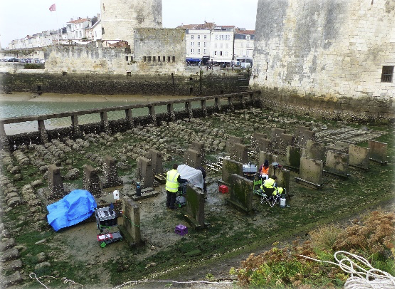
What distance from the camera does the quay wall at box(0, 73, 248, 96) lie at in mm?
33969

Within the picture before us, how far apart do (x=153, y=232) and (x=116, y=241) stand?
87 centimetres

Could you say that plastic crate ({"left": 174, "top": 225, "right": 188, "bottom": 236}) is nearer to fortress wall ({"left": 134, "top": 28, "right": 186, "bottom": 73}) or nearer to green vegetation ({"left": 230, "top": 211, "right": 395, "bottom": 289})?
green vegetation ({"left": 230, "top": 211, "right": 395, "bottom": 289})

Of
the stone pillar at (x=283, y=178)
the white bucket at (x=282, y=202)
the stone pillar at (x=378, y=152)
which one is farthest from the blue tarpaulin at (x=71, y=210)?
the stone pillar at (x=378, y=152)

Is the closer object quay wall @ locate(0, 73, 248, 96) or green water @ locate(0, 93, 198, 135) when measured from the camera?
green water @ locate(0, 93, 198, 135)

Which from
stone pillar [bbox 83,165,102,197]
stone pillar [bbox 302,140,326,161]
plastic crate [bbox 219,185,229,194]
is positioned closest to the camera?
stone pillar [bbox 83,165,102,197]

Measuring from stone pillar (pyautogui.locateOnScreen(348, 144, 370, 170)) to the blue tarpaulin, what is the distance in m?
8.86

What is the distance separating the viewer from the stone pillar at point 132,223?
6.77 metres

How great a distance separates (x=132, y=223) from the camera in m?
6.85

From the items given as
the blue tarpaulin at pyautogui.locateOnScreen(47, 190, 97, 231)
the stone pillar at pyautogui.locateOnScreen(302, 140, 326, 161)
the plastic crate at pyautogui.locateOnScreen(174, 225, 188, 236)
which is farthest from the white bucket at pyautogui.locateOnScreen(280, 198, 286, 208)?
the blue tarpaulin at pyautogui.locateOnScreen(47, 190, 97, 231)

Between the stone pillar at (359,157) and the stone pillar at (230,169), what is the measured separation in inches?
182

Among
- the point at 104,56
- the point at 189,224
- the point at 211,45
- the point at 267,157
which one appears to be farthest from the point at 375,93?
the point at 211,45

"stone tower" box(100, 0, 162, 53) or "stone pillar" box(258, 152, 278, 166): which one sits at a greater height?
"stone tower" box(100, 0, 162, 53)

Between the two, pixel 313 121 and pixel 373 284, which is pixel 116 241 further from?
pixel 313 121

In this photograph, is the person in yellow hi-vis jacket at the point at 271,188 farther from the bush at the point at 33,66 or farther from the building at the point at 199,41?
the building at the point at 199,41
